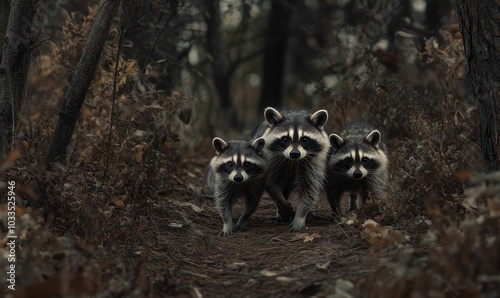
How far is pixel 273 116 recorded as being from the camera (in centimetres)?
843

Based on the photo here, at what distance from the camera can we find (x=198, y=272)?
5871 millimetres

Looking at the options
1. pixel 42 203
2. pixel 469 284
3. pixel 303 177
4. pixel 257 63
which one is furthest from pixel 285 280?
pixel 257 63

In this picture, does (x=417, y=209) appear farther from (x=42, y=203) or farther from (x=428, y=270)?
(x=42, y=203)

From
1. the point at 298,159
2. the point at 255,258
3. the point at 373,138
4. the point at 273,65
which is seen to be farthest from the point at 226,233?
the point at 273,65

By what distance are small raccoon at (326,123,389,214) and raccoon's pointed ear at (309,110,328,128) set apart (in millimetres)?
214

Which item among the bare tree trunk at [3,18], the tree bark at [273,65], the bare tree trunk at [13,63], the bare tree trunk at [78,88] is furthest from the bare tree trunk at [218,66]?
the bare tree trunk at [13,63]

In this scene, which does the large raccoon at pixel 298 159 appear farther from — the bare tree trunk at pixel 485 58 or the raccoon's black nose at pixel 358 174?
the bare tree trunk at pixel 485 58

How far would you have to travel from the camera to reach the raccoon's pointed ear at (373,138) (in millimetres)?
8516

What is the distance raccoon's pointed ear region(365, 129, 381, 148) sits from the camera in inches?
335

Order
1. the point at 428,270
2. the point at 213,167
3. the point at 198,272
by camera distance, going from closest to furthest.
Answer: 1. the point at 428,270
2. the point at 198,272
3. the point at 213,167

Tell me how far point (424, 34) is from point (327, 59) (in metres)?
1.80

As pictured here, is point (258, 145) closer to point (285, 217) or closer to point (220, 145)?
point (220, 145)

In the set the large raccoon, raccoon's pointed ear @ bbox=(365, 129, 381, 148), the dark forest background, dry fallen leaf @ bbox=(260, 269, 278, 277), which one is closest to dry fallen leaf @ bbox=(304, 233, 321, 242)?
the dark forest background

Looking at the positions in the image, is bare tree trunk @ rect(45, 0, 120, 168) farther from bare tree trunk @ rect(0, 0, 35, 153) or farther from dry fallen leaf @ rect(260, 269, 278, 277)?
dry fallen leaf @ rect(260, 269, 278, 277)
